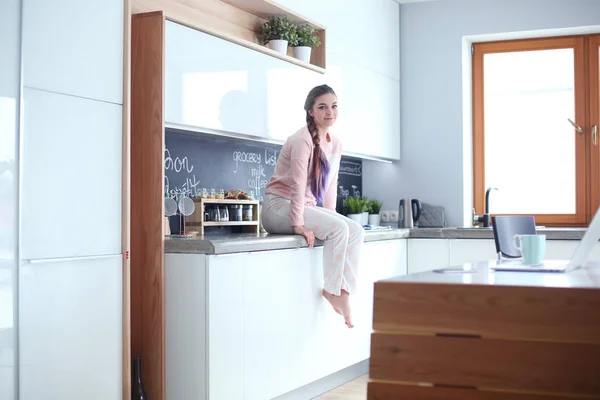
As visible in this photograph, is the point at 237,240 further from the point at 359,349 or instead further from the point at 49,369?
the point at 359,349

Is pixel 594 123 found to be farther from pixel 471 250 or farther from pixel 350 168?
pixel 350 168

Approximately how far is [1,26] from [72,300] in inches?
36.4

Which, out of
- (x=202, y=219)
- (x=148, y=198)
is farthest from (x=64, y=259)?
(x=202, y=219)

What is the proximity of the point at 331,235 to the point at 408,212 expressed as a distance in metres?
1.86

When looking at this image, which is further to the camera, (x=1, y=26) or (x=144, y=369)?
(x=144, y=369)

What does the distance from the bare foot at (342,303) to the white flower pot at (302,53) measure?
4.43 feet

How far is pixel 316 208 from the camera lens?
385 cm

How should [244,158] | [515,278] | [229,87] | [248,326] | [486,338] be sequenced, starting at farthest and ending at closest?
[244,158] < [229,87] < [248,326] < [515,278] < [486,338]

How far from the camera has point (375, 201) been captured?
573 centimetres

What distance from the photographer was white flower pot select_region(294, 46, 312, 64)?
4.39 m

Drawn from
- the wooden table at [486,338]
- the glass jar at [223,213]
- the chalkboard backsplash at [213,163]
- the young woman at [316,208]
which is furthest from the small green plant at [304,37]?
the wooden table at [486,338]

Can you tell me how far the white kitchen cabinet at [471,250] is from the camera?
4969 millimetres

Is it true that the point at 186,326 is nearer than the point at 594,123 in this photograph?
Yes

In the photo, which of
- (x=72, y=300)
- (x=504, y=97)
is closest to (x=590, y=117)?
(x=504, y=97)
